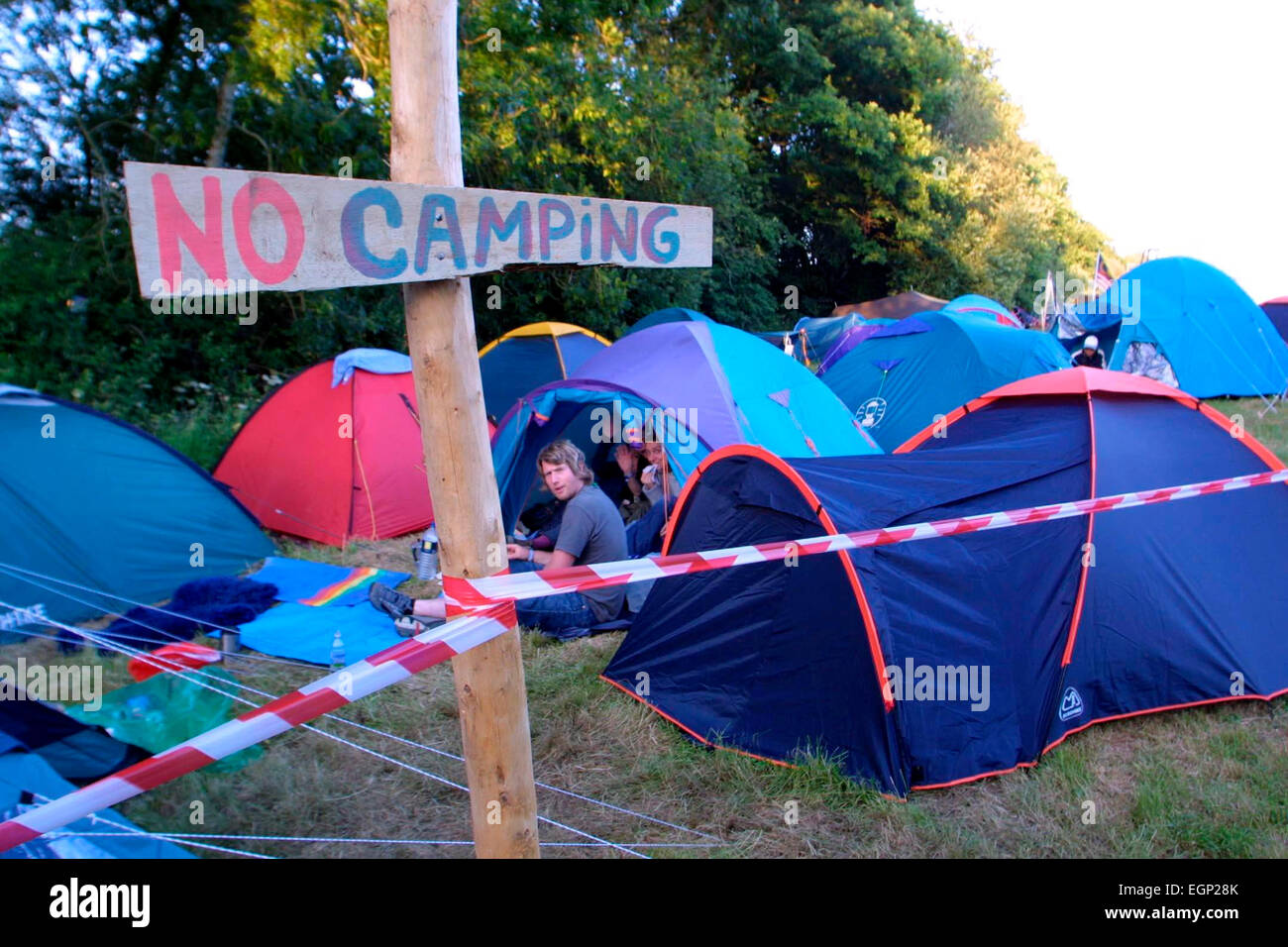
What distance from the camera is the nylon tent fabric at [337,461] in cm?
684

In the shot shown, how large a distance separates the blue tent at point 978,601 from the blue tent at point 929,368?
5.32 metres

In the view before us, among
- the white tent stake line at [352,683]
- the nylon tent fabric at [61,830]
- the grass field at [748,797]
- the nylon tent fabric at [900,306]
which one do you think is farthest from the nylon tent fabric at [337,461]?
the nylon tent fabric at [900,306]

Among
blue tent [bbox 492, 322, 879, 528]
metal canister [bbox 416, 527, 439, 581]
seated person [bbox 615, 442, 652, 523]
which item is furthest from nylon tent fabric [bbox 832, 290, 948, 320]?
metal canister [bbox 416, 527, 439, 581]

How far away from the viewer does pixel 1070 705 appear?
342 centimetres

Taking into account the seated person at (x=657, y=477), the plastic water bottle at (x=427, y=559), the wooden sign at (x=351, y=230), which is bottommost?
the plastic water bottle at (x=427, y=559)

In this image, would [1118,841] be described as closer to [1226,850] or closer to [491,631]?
[1226,850]

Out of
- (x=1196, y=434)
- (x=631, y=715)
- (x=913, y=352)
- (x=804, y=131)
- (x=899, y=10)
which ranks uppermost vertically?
(x=899, y=10)

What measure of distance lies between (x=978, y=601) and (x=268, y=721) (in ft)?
8.14

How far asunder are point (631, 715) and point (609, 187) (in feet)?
30.7

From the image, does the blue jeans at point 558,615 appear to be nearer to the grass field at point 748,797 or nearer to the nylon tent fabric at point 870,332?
the grass field at point 748,797

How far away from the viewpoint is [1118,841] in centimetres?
285

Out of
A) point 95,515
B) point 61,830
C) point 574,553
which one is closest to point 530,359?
point 95,515

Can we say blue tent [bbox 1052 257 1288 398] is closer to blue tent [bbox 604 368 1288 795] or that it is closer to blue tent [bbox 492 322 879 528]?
blue tent [bbox 492 322 879 528]
